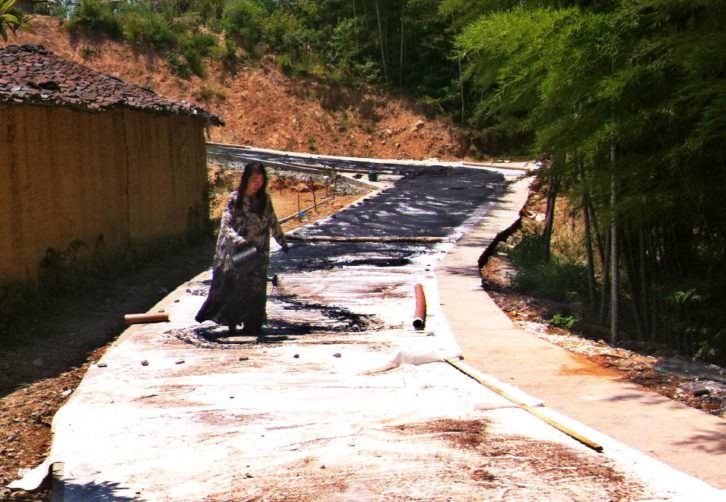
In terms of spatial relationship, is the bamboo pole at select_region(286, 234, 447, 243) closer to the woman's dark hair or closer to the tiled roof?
the tiled roof

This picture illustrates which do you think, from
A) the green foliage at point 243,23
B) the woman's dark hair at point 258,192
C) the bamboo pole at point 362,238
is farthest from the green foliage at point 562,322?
the green foliage at point 243,23

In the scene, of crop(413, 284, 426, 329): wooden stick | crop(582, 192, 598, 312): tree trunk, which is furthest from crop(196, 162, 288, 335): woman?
crop(582, 192, 598, 312): tree trunk

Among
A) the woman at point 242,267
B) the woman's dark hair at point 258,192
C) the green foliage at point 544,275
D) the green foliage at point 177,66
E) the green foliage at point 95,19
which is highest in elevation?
the green foliage at point 95,19

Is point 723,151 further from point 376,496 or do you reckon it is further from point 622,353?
point 376,496

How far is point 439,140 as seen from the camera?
50.0 meters

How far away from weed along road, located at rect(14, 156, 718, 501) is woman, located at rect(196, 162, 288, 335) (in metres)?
0.25

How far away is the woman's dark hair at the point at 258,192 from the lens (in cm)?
1041

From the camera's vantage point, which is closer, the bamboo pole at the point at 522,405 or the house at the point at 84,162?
the bamboo pole at the point at 522,405

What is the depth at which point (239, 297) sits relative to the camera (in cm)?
1055

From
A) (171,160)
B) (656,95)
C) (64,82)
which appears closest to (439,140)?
(171,160)

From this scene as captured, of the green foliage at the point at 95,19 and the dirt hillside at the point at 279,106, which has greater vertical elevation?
the green foliage at the point at 95,19

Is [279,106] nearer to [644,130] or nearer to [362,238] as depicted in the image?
[362,238]

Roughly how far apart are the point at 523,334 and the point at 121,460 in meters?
5.32

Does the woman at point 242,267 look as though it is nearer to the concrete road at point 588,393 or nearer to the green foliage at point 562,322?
the concrete road at point 588,393
